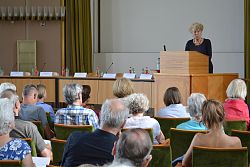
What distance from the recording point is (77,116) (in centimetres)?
A: 552

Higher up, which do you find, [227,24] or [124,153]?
[227,24]

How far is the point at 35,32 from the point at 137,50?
249 centimetres

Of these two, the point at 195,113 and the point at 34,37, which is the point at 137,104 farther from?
the point at 34,37

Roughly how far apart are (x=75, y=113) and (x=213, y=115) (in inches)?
74.6

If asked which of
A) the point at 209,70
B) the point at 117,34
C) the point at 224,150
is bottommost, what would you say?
the point at 224,150

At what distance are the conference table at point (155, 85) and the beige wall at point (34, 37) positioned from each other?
A: 150 centimetres

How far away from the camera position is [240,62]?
11.6m

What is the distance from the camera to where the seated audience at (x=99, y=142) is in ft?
11.5

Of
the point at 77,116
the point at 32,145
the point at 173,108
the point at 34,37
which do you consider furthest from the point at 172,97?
the point at 34,37

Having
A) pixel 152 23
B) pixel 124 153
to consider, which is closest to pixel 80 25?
pixel 152 23

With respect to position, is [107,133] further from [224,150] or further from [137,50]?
[137,50]

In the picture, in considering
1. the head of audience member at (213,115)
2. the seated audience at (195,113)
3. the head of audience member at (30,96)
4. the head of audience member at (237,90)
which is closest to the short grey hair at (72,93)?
the head of audience member at (30,96)

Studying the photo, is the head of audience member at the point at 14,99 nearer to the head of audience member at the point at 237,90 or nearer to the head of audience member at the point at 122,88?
the head of audience member at the point at 122,88

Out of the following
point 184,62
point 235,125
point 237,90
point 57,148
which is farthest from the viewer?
point 184,62
